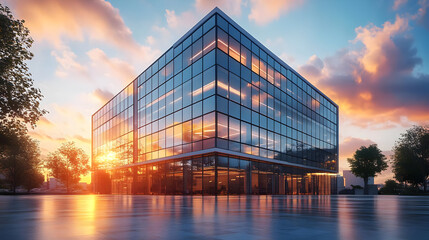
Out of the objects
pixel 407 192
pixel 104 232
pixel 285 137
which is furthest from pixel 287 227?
pixel 407 192

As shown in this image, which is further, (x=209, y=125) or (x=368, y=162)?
(x=368, y=162)

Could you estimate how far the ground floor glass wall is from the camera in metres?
30.4

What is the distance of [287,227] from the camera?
5645mm

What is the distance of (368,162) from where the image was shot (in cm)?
6556

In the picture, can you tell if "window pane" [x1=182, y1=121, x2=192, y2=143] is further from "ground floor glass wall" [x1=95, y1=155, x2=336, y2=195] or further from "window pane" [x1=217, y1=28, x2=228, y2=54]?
"window pane" [x1=217, y1=28, x2=228, y2=54]

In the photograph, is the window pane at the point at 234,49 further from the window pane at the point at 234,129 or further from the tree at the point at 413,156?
the tree at the point at 413,156

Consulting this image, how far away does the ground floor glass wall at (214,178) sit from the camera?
30375mm

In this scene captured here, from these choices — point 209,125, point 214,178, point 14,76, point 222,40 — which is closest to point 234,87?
point 222,40

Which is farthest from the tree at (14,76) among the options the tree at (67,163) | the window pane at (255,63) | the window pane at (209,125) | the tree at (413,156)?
the tree at (413,156)

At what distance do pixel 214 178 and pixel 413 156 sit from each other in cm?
4191

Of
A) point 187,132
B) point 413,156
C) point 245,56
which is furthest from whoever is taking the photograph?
point 413,156

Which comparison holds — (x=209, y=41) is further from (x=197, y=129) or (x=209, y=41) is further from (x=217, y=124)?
(x=197, y=129)

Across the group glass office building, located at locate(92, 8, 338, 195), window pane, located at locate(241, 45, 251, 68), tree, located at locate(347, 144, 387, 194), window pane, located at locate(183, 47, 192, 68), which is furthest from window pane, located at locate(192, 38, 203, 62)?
tree, located at locate(347, 144, 387, 194)

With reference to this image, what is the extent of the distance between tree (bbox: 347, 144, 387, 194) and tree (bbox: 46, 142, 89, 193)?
59492mm
